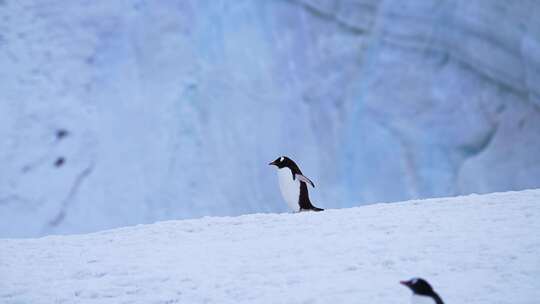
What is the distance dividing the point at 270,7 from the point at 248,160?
1.50m

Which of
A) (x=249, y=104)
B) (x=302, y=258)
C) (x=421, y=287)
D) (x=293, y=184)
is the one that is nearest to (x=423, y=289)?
(x=421, y=287)

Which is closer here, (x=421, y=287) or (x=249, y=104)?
(x=421, y=287)

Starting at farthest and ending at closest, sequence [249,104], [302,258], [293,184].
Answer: [249,104], [293,184], [302,258]

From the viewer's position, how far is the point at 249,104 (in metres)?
7.44

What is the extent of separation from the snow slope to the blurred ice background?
346cm

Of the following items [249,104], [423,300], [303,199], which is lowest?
[423,300]

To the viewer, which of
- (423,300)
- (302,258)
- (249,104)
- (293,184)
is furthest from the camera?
(249,104)

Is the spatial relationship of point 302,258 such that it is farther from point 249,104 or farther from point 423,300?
point 249,104

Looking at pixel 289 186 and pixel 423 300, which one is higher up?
pixel 289 186

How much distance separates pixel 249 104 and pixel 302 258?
4663 millimetres

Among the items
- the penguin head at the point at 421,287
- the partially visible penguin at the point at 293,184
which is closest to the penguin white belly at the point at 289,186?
the partially visible penguin at the point at 293,184

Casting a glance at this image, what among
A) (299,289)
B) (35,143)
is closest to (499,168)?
(35,143)

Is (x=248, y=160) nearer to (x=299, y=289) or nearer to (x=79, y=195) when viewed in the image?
(x=79, y=195)

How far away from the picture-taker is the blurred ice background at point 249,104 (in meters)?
6.96
